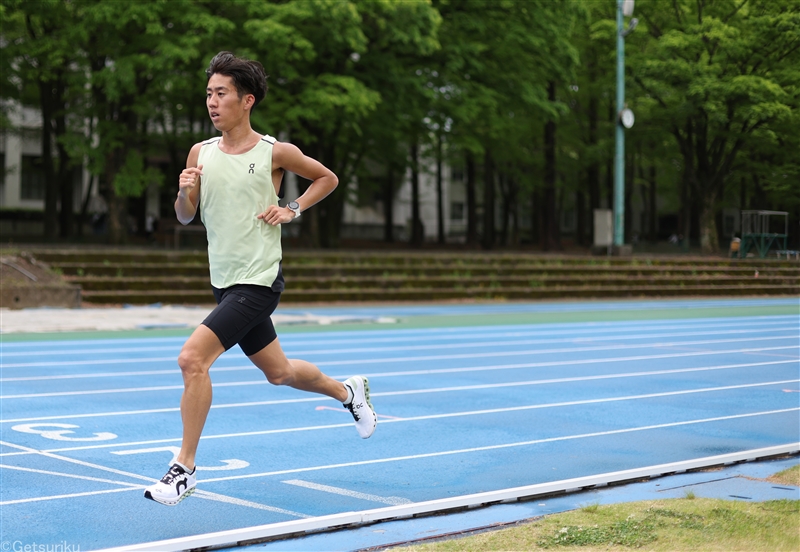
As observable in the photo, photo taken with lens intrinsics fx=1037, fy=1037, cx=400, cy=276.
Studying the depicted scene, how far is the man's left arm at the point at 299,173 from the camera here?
5457 mm

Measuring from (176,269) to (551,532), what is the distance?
1993cm

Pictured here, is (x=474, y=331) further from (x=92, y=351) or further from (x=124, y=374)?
(x=124, y=374)

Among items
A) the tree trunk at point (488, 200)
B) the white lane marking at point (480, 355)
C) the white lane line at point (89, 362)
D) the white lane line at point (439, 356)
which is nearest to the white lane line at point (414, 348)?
the white lane line at point (439, 356)

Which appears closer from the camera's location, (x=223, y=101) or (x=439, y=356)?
(x=223, y=101)

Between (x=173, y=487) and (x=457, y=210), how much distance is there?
262ft

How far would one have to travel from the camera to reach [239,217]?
216 inches

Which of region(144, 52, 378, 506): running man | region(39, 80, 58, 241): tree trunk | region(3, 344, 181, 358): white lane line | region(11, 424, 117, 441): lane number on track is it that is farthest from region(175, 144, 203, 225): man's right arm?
region(39, 80, 58, 241): tree trunk

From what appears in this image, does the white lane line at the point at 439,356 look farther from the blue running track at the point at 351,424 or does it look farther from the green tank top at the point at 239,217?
the green tank top at the point at 239,217

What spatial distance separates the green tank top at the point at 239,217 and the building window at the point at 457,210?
7797 centimetres

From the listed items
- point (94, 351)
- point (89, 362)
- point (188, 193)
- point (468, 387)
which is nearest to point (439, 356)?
point (468, 387)

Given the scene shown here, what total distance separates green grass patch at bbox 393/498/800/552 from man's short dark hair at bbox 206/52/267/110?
2538 millimetres

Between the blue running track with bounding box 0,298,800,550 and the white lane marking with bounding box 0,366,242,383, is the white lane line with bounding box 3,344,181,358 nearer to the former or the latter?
the blue running track with bounding box 0,298,800,550

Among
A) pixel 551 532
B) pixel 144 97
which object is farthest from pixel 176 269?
pixel 551 532

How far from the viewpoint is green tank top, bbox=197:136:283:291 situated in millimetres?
5480
